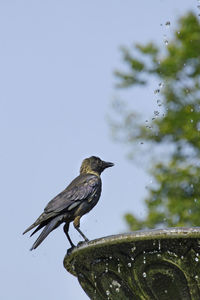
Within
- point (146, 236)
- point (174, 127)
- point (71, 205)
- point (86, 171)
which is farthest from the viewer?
point (174, 127)

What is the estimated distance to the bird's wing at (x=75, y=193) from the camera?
5734 millimetres

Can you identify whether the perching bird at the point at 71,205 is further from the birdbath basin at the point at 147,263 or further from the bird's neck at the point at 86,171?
the birdbath basin at the point at 147,263

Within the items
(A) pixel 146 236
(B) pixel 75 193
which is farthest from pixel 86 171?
(A) pixel 146 236

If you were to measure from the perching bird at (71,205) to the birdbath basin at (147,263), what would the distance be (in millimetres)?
714

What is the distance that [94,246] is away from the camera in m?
4.71

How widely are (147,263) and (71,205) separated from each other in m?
1.34

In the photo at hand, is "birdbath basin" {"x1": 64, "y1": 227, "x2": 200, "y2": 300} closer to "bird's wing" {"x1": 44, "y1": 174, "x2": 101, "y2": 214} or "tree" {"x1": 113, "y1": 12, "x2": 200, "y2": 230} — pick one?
"bird's wing" {"x1": 44, "y1": 174, "x2": 101, "y2": 214}

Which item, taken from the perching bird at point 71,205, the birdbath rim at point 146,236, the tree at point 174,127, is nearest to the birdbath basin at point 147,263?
the birdbath rim at point 146,236

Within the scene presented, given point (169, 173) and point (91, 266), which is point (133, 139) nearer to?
point (169, 173)

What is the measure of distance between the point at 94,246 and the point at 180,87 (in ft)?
28.5

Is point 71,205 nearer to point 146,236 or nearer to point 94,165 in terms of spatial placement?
point 94,165

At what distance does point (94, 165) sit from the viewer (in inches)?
260

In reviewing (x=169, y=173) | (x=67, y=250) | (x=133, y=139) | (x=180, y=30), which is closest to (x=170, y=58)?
(x=180, y=30)

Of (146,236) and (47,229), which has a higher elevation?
(47,229)
